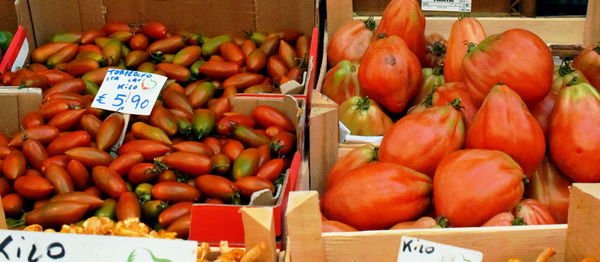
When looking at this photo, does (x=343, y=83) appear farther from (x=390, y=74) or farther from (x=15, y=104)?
(x=15, y=104)

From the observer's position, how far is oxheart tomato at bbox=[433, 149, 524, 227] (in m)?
1.36

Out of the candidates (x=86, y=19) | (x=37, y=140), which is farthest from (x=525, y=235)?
(x=86, y=19)

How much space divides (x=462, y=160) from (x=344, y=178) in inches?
11.0

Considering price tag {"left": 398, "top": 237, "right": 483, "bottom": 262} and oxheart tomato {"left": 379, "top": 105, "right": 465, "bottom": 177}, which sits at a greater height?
oxheart tomato {"left": 379, "top": 105, "right": 465, "bottom": 177}

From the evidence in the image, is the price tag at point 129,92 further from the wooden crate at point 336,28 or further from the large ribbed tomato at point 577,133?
the large ribbed tomato at point 577,133

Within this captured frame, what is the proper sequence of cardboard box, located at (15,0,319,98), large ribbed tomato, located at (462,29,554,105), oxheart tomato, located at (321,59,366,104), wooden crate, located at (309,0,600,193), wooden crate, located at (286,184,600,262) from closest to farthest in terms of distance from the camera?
wooden crate, located at (286,184,600,262) → large ribbed tomato, located at (462,29,554,105) → wooden crate, located at (309,0,600,193) → oxheart tomato, located at (321,59,366,104) → cardboard box, located at (15,0,319,98)

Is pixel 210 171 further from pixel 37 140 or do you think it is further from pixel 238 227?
pixel 37 140

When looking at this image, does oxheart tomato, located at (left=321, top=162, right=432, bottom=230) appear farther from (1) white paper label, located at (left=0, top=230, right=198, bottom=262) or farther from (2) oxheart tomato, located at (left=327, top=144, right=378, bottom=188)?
(1) white paper label, located at (left=0, top=230, right=198, bottom=262)

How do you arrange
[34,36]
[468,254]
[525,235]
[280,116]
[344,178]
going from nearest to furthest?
[468,254] < [525,235] < [344,178] < [280,116] < [34,36]

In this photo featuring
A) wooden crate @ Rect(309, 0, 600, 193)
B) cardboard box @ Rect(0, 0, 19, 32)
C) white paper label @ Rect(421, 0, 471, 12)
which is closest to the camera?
wooden crate @ Rect(309, 0, 600, 193)

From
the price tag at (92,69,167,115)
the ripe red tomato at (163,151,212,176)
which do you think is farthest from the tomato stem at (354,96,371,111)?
the price tag at (92,69,167,115)

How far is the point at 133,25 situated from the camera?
2.80 m

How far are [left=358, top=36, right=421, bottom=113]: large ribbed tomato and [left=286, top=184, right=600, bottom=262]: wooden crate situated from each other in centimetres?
70

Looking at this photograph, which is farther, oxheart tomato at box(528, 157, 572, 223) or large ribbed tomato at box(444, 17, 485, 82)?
large ribbed tomato at box(444, 17, 485, 82)
